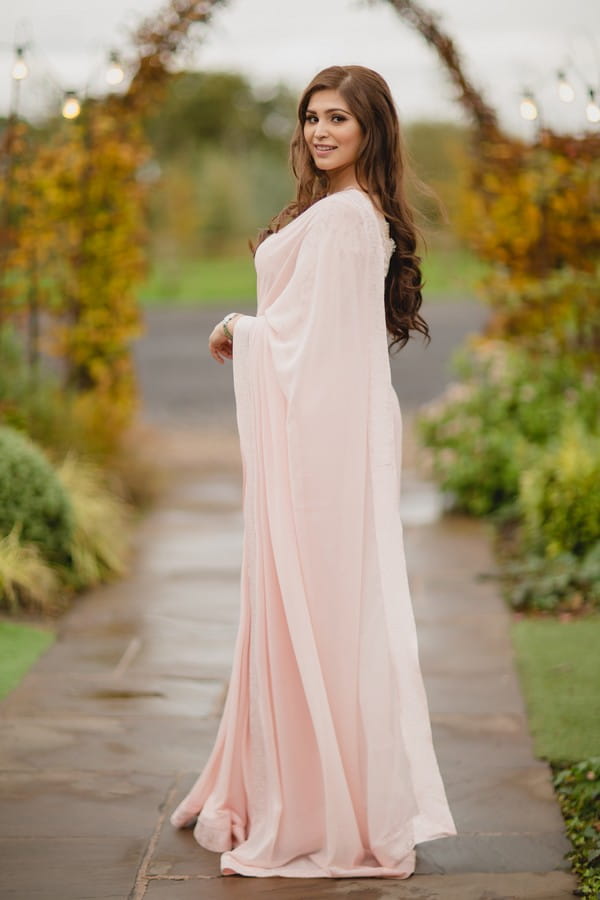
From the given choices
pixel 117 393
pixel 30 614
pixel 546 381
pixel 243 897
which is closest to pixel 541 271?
pixel 546 381

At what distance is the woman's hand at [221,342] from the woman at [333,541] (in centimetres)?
6

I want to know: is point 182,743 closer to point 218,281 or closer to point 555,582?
point 555,582

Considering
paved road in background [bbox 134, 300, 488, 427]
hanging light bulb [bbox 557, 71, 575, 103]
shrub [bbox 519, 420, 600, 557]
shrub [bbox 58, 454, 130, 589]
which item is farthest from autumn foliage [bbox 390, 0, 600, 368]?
shrub [bbox 58, 454, 130, 589]

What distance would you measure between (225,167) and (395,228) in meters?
43.1

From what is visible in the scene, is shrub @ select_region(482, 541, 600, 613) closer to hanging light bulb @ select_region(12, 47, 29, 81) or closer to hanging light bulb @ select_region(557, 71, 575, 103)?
hanging light bulb @ select_region(557, 71, 575, 103)

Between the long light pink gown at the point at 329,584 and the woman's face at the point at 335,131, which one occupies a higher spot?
the woman's face at the point at 335,131

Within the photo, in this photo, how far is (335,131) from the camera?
124 inches

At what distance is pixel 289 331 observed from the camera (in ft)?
10.4

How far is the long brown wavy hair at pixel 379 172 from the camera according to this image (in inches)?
124

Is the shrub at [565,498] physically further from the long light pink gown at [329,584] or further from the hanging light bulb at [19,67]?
the hanging light bulb at [19,67]

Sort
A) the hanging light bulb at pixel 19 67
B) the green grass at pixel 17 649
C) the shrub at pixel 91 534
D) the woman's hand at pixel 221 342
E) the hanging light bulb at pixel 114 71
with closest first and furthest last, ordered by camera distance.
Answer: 1. the woman's hand at pixel 221 342
2. the green grass at pixel 17 649
3. the shrub at pixel 91 534
4. the hanging light bulb at pixel 19 67
5. the hanging light bulb at pixel 114 71

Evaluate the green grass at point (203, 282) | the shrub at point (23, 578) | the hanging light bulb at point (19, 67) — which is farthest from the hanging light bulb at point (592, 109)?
the green grass at point (203, 282)

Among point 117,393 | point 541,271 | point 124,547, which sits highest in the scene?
point 541,271

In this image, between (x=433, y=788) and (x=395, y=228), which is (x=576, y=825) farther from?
(x=395, y=228)
